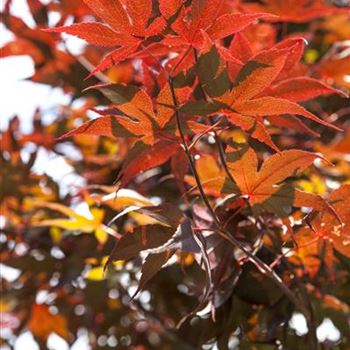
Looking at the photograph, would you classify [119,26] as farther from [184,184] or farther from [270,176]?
[184,184]

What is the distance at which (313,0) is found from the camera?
1229 millimetres

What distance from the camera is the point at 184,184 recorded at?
921mm

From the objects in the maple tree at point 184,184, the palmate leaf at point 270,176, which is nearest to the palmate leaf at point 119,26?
the maple tree at point 184,184

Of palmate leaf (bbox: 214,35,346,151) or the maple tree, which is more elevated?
palmate leaf (bbox: 214,35,346,151)

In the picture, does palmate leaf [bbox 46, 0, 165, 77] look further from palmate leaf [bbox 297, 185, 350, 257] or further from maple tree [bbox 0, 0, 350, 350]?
palmate leaf [bbox 297, 185, 350, 257]

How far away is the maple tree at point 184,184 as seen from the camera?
0.64 metres

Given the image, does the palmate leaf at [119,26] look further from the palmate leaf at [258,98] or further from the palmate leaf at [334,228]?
the palmate leaf at [334,228]

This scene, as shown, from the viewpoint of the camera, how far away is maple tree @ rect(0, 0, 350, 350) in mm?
636

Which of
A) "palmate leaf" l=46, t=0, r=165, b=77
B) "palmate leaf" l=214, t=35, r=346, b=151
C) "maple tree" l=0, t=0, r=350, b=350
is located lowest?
"maple tree" l=0, t=0, r=350, b=350

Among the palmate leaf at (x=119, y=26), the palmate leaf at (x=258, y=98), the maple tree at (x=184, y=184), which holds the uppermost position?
the palmate leaf at (x=119, y=26)

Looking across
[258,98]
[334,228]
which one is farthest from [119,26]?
[334,228]

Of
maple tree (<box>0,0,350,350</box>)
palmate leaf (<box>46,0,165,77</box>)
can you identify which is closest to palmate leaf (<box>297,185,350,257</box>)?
maple tree (<box>0,0,350,350</box>)

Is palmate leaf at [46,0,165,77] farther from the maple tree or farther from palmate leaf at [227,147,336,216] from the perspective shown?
palmate leaf at [227,147,336,216]

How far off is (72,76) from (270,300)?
23.4 inches
